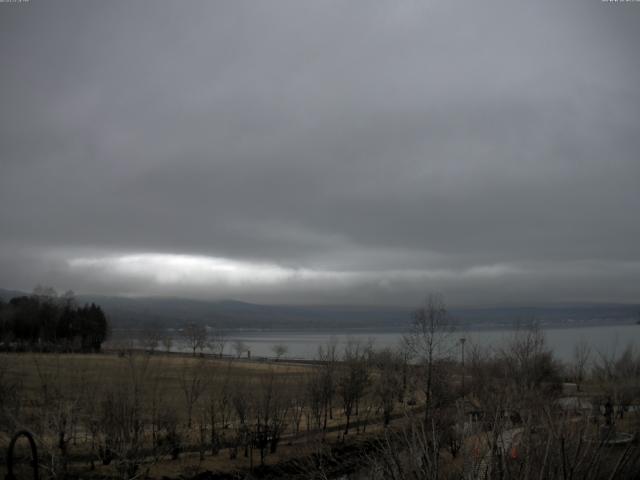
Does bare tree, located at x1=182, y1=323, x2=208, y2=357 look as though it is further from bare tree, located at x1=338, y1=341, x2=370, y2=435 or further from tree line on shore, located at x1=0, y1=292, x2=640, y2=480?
bare tree, located at x1=338, y1=341, x2=370, y2=435

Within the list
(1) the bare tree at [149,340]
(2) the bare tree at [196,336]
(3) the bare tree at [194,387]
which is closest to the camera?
(3) the bare tree at [194,387]

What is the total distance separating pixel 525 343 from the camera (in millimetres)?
56844

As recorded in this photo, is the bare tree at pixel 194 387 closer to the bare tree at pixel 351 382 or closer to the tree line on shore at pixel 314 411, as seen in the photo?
the tree line on shore at pixel 314 411

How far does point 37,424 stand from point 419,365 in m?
40.8

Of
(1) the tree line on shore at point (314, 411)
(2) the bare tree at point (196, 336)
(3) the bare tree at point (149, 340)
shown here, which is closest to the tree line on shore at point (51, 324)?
(2) the bare tree at point (196, 336)

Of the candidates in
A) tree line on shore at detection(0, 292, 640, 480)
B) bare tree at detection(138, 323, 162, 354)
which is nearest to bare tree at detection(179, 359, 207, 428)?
tree line on shore at detection(0, 292, 640, 480)

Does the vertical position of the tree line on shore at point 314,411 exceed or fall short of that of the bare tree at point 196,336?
it exceeds it

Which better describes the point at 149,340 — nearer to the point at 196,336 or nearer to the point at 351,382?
the point at 351,382

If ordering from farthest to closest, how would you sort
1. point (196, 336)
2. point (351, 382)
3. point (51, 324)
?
point (196, 336) < point (51, 324) < point (351, 382)

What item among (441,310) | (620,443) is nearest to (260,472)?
(620,443)

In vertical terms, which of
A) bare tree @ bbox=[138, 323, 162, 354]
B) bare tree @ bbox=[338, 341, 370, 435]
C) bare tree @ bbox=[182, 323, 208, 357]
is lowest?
bare tree @ bbox=[182, 323, 208, 357]

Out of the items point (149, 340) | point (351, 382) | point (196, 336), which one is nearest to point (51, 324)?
point (196, 336)

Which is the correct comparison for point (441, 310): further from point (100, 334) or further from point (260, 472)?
point (100, 334)

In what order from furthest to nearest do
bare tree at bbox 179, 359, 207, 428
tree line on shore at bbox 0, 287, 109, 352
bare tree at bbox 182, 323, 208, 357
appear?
bare tree at bbox 182, 323, 208, 357
tree line on shore at bbox 0, 287, 109, 352
bare tree at bbox 179, 359, 207, 428
